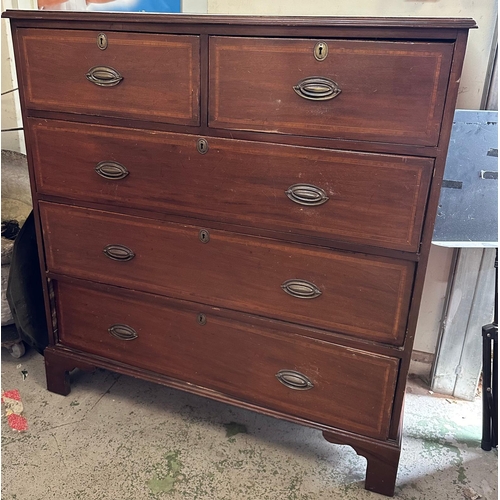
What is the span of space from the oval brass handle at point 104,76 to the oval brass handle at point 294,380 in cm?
90

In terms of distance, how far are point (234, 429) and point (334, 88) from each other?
111 cm

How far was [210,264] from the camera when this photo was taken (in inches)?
56.1

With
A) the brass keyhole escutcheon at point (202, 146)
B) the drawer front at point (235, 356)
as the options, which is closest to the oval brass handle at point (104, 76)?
the brass keyhole escutcheon at point (202, 146)

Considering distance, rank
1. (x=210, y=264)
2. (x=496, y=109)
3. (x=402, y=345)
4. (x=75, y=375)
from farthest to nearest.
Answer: (x=75, y=375), (x=496, y=109), (x=210, y=264), (x=402, y=345)

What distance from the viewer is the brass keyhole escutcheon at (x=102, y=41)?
1.32m

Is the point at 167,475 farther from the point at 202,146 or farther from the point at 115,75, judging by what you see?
the point at 115,75

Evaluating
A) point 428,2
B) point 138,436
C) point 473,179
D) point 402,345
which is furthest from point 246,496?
point 428,2

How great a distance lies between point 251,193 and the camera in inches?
51.4

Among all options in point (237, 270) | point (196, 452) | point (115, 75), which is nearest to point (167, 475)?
point (196, 452)

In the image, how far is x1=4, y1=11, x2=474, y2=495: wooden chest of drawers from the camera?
3.75ft

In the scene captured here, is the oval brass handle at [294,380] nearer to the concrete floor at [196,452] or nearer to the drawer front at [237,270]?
the drawer front at [237,270]

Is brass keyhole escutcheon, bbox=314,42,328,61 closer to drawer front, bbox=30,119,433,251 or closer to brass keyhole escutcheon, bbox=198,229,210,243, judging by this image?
drawer front, bbox=30,119,433,251

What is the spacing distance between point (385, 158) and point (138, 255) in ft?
2.46

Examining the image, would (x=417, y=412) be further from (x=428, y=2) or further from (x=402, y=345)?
(x=428, y=2)
